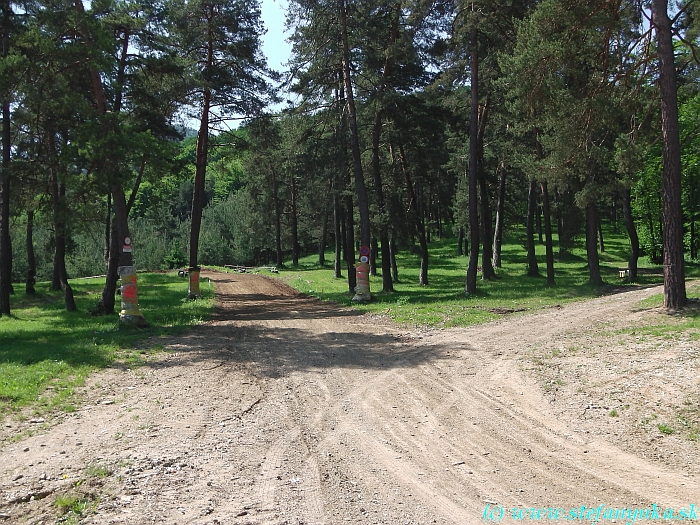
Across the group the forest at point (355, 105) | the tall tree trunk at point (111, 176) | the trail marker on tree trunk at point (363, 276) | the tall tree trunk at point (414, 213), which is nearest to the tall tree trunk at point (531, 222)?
the forest at point (355, 105)

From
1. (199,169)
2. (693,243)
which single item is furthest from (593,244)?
(693,243)

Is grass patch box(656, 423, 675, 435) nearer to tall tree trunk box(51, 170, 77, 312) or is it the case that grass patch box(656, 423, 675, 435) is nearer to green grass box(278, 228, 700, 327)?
green grass box(278, 228, 700, 327)

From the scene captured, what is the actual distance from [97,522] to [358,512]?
1.96 meters

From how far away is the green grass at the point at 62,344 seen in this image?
7559 millimetres

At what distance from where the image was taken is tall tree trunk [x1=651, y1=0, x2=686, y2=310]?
11227 millimetres

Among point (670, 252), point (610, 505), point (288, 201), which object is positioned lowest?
point (610, 505)

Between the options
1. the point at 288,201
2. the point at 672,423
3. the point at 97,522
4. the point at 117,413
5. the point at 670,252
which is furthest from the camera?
the point at 288,201

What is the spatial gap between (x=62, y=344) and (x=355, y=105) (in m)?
13.5

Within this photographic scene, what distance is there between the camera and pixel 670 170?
11.3 metres

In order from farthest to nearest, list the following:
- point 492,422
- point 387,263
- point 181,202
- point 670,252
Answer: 1. point 181,202
2. point 387,263
3. point 670,252
4. point 492,422

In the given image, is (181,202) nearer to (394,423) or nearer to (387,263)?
(387,263)

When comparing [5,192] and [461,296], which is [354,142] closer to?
[461,296]

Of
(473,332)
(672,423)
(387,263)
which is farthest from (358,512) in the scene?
(387,263)

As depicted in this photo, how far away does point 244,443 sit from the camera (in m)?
5.59
